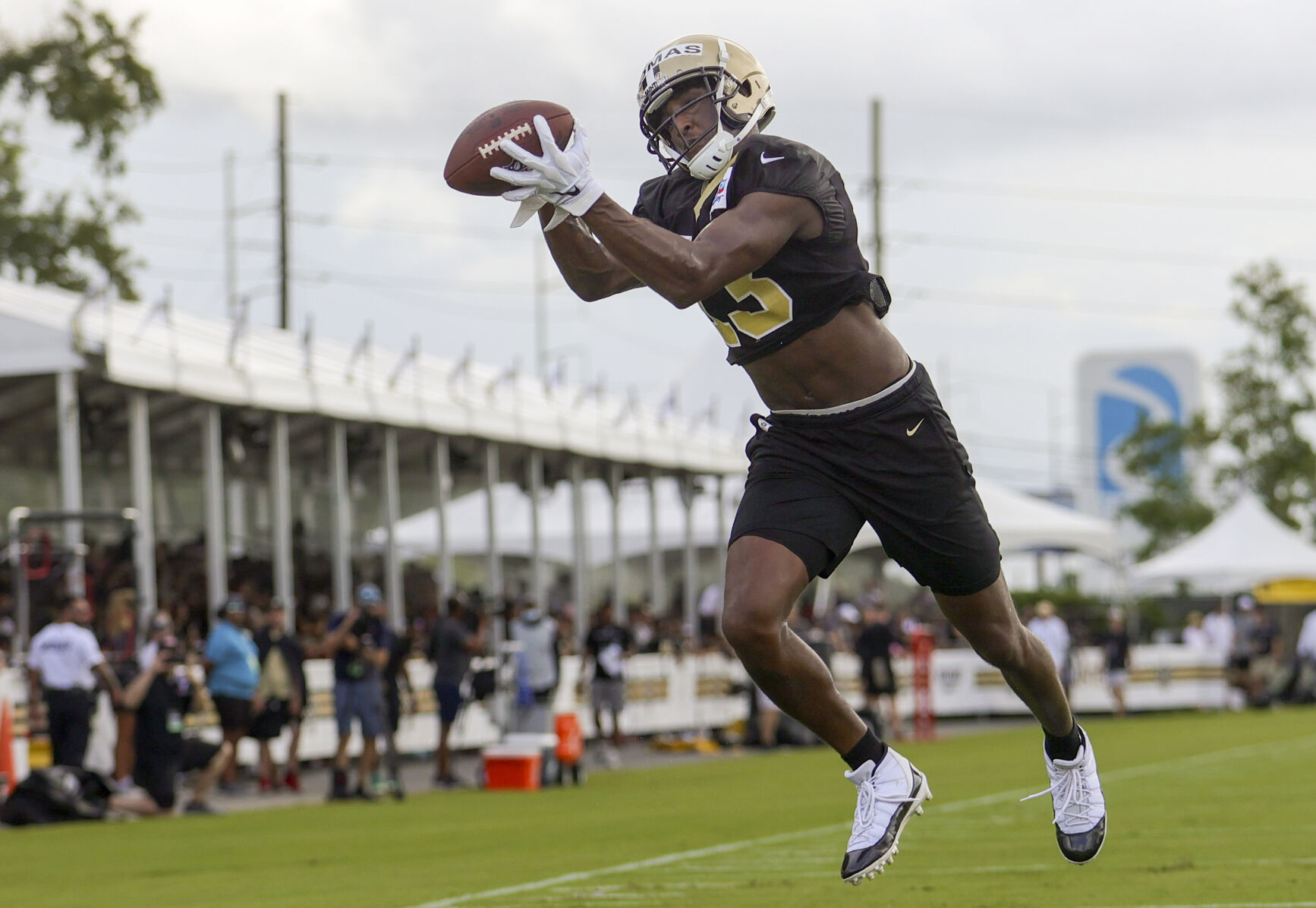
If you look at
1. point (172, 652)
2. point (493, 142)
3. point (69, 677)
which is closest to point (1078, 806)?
point (493, 142)

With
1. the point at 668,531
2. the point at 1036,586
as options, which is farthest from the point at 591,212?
the point at 1036,586

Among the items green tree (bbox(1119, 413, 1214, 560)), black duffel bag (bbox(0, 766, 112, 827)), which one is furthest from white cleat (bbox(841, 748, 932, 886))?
green tree (bbox(1119, 413, 1214, 560))

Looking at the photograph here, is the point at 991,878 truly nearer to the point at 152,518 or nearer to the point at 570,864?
the point at 570,864

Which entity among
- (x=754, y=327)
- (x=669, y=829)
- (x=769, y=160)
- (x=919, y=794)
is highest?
(x=769, y=160)

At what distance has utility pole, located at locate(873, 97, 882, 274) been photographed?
42438mm

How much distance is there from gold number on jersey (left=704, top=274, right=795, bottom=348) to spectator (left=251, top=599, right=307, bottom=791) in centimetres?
1382

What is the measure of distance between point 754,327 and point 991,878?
395 cm

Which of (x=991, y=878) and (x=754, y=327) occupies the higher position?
(x=754, y=327)

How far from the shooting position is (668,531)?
3772cm

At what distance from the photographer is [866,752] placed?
21.6 feet

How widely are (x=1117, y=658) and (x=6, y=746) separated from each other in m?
22.2

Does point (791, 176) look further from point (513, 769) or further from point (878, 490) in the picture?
point (513, 769)

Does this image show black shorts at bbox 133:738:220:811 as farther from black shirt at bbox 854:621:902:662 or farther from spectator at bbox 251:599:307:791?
black shirt at bbox 854:621:902:662

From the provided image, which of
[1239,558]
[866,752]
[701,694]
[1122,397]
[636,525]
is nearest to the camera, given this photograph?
[866,752]
